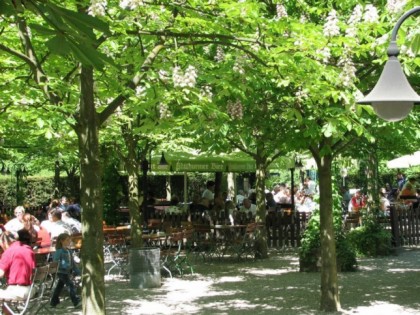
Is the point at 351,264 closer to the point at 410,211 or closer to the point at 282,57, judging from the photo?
the point at 410,211

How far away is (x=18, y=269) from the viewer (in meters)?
8.41

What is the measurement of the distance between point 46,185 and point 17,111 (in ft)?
90.5

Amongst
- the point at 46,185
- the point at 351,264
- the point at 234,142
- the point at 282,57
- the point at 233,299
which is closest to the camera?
the point at 282,57

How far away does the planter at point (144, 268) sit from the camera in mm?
12406

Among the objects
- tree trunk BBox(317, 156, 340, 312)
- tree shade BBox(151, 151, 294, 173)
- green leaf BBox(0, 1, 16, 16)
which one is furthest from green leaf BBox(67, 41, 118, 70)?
tree shade BBox(151, 151, 294, 173)

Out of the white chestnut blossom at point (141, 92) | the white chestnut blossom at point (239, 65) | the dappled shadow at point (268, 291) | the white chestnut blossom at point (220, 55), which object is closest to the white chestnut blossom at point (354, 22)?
the white chestnut blossom at point (239, 65)

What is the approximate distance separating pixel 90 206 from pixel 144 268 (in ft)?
18.0

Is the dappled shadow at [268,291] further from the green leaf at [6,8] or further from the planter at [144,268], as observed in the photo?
the green leaf at [6,8]

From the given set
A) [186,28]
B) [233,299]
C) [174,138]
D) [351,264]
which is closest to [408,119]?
[186,28]

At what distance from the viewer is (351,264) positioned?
1380 centimetres

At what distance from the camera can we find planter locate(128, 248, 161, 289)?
1241 centimetres

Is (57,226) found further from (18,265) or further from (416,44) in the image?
(416,44)

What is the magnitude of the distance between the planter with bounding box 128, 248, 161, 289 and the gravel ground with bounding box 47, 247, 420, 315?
0.64 feet

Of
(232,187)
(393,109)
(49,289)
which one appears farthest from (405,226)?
(393,109)
